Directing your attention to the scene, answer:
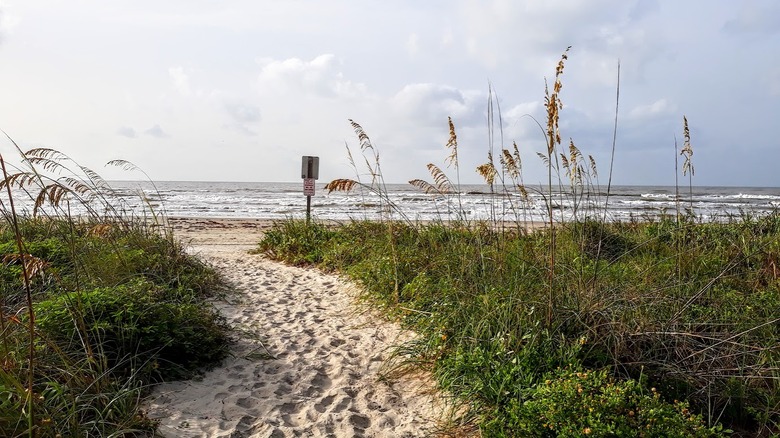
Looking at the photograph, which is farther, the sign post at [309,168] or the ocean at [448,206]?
the sign post at [309,168]

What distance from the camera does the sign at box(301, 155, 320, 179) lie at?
1260 cm

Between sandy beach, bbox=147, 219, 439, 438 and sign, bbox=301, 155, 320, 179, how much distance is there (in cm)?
589

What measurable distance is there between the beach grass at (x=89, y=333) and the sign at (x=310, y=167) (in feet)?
19.7

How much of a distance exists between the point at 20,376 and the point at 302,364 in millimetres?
2059

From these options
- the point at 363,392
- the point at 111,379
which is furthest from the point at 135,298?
the point at 363,392

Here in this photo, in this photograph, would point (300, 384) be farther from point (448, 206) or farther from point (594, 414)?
point (448, 206)

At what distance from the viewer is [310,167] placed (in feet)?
41.4

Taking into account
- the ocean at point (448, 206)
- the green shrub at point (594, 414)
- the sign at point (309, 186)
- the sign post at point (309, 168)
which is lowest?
the green shrub at point (594, 414)

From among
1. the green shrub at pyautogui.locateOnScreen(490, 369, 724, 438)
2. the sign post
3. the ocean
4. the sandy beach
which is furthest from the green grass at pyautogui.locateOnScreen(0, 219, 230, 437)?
the sign post

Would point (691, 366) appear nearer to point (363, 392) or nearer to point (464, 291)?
point (464, 291)

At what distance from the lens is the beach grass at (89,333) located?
2922mm

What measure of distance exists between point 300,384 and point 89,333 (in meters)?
1.62

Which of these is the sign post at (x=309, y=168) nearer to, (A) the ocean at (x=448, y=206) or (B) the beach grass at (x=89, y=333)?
(A) the ocean at (x=448, y=206)

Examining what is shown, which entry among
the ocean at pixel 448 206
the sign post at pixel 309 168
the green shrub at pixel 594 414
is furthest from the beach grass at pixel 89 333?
the sign post at pixel 309 168
